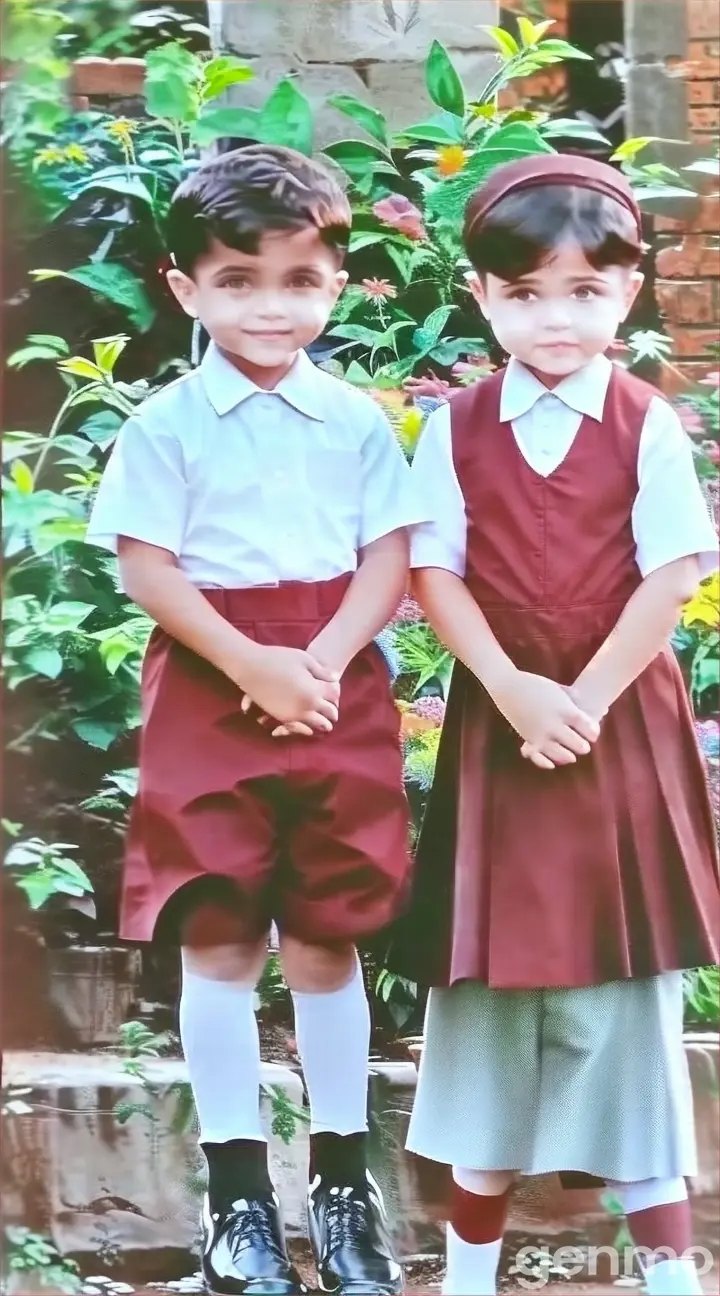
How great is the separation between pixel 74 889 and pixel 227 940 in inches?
9.9

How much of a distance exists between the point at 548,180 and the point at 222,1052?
130cm

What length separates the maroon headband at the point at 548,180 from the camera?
1852 millimetres

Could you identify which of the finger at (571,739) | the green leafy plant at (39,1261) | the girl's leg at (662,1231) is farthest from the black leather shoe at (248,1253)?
the finger at (571,739)

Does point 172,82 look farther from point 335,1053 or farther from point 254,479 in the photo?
point 335,1053

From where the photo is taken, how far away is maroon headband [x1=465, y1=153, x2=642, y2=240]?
1852mm

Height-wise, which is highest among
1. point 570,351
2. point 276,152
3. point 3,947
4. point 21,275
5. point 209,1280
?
point 276,152

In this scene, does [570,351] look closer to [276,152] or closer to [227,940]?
[276,152]

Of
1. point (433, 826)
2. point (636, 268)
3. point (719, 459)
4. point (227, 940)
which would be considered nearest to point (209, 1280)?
point (227, 940)

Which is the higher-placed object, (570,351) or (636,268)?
(636,268)

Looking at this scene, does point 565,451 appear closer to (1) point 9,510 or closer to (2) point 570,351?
(2) point 570,351

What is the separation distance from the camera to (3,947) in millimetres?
1935

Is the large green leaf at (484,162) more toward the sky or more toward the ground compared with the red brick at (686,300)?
more toward the sky

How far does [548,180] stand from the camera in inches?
72.7

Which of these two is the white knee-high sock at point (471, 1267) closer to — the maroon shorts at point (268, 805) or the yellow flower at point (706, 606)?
the maroon shorts at point (268, 805)
